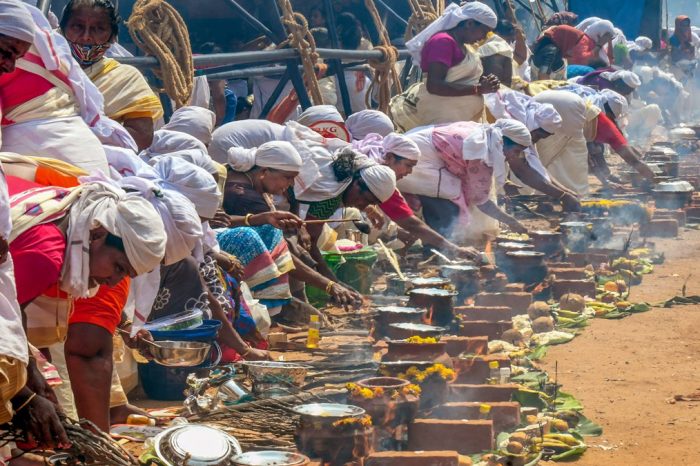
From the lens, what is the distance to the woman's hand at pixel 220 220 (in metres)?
6.61

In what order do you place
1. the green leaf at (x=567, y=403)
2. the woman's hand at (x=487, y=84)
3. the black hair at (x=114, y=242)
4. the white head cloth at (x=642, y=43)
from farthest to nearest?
the white head cloth at (x=642, y=43)
the woman's hand at (x=487, y=84)
the green leaf at (x=567, y=403)
the black hair at (x=114, y=242)

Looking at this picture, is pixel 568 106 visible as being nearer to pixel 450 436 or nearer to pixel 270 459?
pixel 450 436

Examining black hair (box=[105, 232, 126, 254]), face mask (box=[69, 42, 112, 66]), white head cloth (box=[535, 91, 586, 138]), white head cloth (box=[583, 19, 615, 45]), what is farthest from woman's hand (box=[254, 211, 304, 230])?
white head cloth (box=[583, 19, 615, 45])

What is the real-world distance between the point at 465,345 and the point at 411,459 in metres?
1.91

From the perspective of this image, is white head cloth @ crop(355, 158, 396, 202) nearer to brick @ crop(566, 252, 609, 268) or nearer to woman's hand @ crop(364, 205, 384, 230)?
woman's hand @ crop(364, 205, 384, 230)

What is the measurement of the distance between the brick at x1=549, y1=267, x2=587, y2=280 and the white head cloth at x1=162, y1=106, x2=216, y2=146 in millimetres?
2776

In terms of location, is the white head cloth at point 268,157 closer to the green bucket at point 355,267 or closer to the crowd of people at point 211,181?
the crowd of people at point 211,181

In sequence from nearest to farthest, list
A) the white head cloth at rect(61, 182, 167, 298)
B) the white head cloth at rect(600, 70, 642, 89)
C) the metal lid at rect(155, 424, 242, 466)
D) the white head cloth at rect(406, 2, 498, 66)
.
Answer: the white head cloth at rect(61, 182, 167, 298) < the metal lid at rect(155, 424, 242, 466) < the white head cloth at rect(406, 2, 498, 66) < the white head cloth at rect(600, 70, 642, 89)

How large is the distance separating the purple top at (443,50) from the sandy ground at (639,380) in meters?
2.59

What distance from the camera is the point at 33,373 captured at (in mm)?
3518

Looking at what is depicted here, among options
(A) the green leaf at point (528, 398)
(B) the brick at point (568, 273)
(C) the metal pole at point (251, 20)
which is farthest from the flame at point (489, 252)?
(A) the green leaf at point (528, 398)

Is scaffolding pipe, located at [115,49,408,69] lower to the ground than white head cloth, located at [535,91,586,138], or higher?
higher

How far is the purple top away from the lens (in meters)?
10.1

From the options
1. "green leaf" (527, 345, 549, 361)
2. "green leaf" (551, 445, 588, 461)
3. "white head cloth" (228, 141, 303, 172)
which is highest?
"white head cloth" (228, 141, 303, 172)
